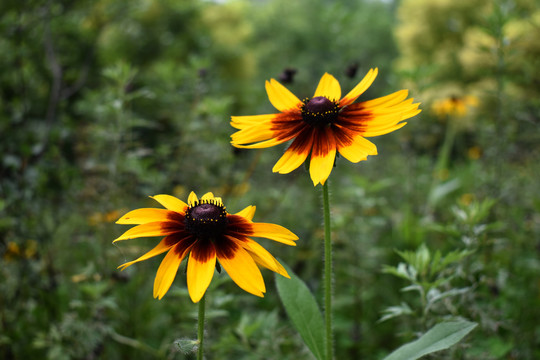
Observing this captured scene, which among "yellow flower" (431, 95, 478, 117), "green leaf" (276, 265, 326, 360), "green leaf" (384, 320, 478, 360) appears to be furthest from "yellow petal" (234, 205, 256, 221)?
"yellow flower" (431, 95, 478, 117)

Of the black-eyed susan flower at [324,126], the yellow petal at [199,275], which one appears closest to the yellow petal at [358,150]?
the black-eyed susan flower at [324,126]

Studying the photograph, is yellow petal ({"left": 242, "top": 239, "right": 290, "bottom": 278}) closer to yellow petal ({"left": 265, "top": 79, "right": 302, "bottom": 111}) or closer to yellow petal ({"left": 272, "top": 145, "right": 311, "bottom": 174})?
yellow petal ({"left": 272, "top": 145, "right": 311, "bottom": 174})

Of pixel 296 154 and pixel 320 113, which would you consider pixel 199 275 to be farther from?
pixel 320 113

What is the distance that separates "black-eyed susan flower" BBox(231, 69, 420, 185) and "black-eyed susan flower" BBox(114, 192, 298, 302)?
0.55 ft

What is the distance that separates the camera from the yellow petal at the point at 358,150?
898 mm

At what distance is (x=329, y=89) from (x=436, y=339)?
749 millimetres

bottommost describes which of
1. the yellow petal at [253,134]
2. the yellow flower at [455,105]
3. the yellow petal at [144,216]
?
the yellow petal at [144,216]

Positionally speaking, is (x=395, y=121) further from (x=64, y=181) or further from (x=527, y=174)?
(x=527, y=174)

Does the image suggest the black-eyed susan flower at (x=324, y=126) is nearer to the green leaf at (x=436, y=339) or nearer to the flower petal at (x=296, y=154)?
the flower petal at (x=296, y=154)

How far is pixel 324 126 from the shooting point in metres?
1.12

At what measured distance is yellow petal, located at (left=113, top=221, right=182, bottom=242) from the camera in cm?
91

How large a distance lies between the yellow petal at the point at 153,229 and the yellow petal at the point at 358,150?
432mm

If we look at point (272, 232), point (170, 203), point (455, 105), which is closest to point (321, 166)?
point (272, 232)

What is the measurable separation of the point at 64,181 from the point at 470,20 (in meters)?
12.9
